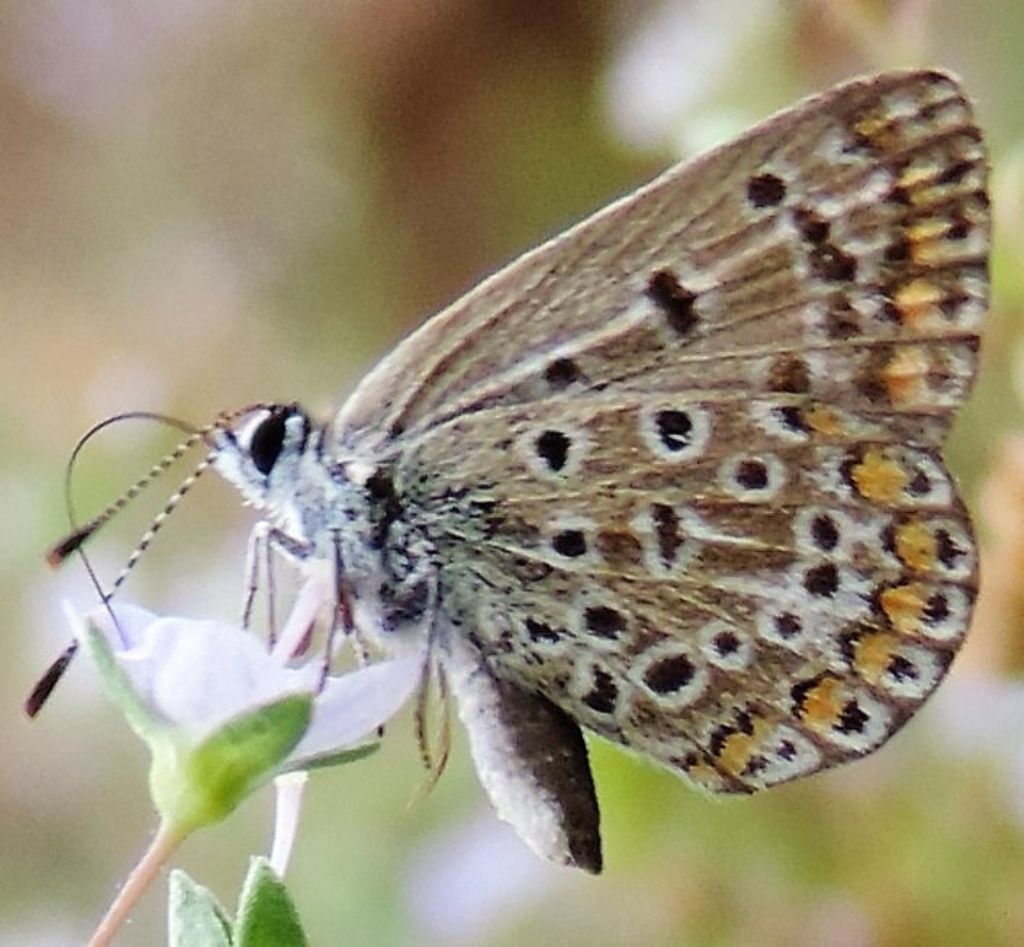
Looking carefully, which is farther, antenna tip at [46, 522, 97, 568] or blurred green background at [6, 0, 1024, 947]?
blurred green background at [6, 0, 1024, 947]

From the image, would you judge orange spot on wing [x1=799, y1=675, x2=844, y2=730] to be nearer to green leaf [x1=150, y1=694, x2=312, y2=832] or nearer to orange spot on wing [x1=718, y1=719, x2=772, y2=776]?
orange spot on wing [x1=718, y1=719, x2=772, y2=776]

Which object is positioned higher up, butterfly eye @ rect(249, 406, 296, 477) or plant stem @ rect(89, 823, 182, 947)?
butterfly eye @ rect(249, 406, 296, 477)

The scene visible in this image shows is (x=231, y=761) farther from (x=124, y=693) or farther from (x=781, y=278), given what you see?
(x=781, y=278)

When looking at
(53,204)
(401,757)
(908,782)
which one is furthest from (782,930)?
(53,204)

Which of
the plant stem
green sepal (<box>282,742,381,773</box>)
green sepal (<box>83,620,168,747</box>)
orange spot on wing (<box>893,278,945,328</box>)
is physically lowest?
orange spot on wing (<box>893,278,945,328</box>)

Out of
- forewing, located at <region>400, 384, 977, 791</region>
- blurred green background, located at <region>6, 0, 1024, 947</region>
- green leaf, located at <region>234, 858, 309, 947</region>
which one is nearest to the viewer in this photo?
green leaf, located at <region>234, 858, 309, 947</region>

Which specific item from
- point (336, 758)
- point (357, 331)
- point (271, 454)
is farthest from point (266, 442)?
point (357, 331)

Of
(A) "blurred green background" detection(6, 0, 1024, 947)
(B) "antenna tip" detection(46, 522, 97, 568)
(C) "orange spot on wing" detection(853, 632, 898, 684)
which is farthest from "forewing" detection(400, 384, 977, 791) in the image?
(A) "blurred green background" detection(6, 0, 1024, 947)
